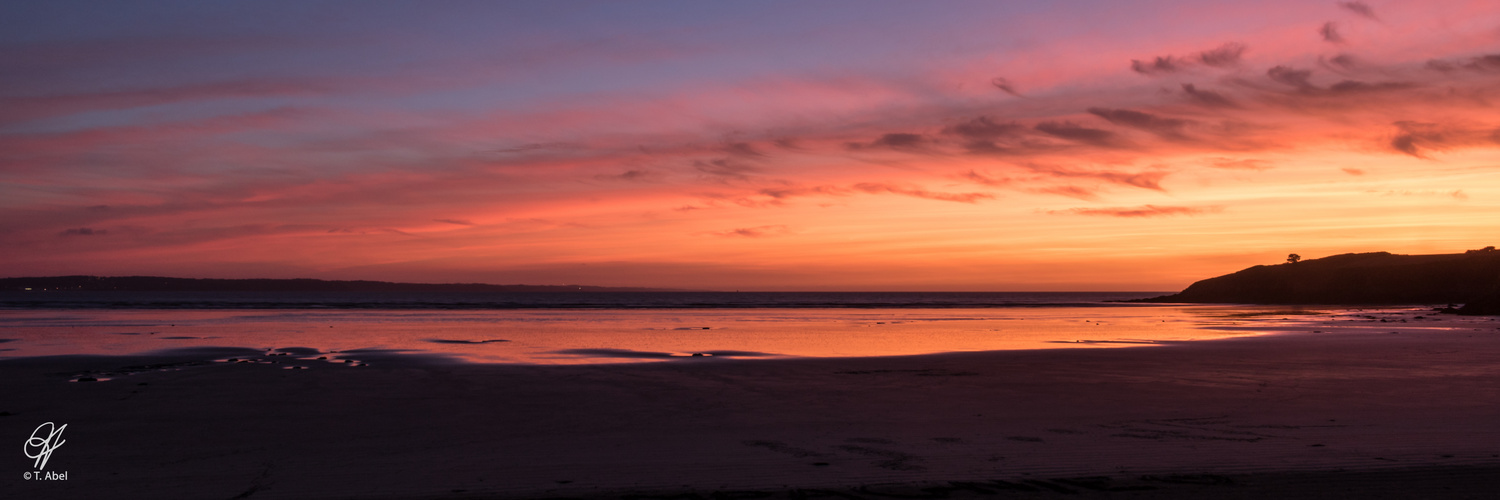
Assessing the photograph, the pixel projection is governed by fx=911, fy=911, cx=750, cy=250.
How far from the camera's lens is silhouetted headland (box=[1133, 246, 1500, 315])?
3457 inches

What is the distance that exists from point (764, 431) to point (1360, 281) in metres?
109

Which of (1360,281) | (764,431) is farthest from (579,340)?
(1360,281)

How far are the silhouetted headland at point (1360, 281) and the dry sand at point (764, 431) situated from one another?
8215cm

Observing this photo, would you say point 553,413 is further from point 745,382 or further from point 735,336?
point 735,336

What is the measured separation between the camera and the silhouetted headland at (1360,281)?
87812mm

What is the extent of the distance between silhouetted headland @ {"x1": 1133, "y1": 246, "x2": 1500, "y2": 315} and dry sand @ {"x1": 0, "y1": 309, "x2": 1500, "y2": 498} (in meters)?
82.1

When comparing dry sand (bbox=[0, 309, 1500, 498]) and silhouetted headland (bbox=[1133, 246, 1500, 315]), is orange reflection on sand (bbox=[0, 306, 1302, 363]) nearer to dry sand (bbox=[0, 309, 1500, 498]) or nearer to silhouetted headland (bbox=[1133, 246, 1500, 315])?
dry sand (bbox=[0, 309, 1500, 498])

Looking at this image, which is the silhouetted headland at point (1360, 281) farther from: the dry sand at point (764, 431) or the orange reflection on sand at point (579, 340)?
the dry sand at point (764, 431)

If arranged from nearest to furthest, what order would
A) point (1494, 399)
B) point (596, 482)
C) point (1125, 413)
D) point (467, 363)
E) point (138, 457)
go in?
point (596, 482) < point (138, 457) < point (1125, 413) < point (1494, 399) < point (467, 363)

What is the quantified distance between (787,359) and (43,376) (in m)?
14.0

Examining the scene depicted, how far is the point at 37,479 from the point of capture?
25.0 feet

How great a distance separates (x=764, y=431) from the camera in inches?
398

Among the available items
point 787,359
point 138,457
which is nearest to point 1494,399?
point 787,359

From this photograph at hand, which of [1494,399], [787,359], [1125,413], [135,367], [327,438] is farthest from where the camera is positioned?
[787,359]
